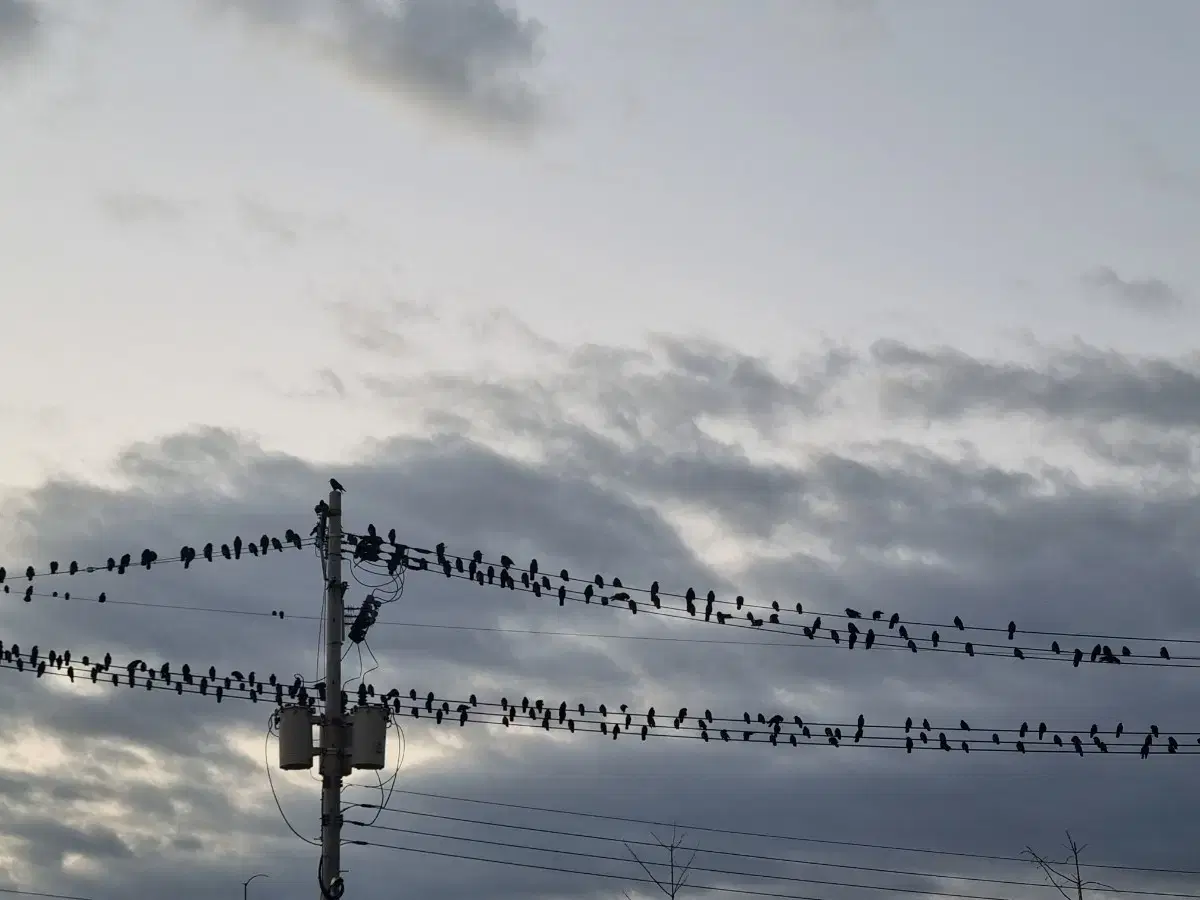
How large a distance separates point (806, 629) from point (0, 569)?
20.0 meters

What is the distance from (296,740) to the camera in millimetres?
31188

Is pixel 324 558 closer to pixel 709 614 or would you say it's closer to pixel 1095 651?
pixel 709 614

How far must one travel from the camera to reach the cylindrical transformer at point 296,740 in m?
31.2

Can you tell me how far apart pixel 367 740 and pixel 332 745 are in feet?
2.26

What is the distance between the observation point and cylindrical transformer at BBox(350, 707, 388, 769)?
31.6 meters

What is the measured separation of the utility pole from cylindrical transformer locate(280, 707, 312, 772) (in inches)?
17.0

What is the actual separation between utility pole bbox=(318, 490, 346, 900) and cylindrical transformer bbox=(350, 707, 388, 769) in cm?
28

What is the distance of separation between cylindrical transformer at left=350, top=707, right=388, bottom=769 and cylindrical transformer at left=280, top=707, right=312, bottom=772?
2.97 feet

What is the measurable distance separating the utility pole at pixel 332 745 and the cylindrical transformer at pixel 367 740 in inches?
10.9

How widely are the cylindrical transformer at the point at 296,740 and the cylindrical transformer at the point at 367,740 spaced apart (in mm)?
905

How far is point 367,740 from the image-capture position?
104 ft

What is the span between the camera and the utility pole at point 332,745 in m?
31.2

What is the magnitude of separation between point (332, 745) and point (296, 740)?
77 cm

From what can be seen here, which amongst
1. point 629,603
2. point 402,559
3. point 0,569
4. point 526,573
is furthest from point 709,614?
point 0,569
